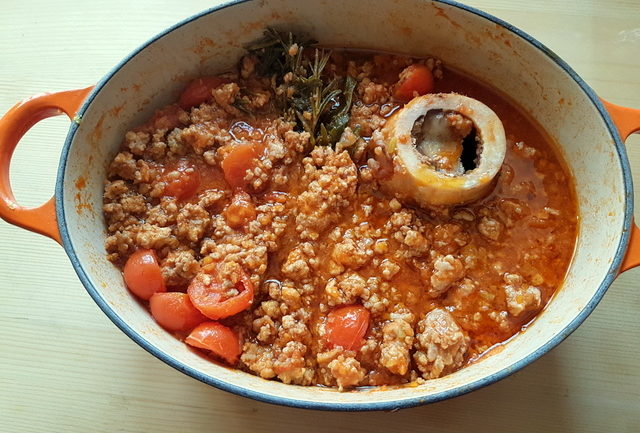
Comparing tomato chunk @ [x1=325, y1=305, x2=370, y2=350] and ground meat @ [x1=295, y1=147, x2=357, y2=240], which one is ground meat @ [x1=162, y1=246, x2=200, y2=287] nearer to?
ground meat @ [x1=295, y1=147, x2=357, y2=240]

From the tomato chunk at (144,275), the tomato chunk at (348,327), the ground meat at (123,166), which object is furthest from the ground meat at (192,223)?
the tomato chunk at (348,327)

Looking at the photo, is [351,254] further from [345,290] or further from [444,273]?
[444,273]

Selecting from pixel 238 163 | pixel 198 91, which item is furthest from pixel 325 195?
pixel 198 91

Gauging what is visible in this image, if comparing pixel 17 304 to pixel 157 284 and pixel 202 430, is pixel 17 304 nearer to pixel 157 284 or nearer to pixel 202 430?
pixel 157 284

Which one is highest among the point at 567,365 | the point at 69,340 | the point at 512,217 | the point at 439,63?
the point at 439,63

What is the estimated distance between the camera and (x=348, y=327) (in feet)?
7.23

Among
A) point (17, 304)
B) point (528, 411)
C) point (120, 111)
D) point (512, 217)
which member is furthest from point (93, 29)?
point (528, 411)

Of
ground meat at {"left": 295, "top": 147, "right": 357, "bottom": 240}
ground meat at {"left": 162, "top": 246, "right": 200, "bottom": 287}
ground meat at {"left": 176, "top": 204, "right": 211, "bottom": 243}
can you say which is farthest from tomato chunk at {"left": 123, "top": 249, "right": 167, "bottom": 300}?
ground meat at {"left": 295, "top": 147, "right": 357, "bottom": 240}

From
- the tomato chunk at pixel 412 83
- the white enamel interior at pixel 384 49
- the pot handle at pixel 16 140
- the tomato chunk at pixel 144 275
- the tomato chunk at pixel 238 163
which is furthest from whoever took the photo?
the tomato chunk at pixel 412 83

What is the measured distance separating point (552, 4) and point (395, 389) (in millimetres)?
1744

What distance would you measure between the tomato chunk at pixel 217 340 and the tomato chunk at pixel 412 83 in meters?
1.12

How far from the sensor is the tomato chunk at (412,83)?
8.22ft

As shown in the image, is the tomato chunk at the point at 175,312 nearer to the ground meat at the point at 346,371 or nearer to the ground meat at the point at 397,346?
the ground meat at the point at 346,371

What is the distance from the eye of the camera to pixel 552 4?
273 cm
